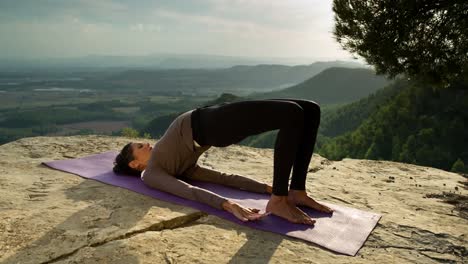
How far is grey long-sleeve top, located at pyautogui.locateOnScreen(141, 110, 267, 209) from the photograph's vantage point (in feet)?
11.9

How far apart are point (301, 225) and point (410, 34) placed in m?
3.74

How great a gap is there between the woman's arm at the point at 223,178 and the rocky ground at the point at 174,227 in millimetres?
705

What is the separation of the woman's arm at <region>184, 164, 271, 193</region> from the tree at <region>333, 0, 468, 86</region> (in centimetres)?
301

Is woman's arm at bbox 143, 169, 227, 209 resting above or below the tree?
below

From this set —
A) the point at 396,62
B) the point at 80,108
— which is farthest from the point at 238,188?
the point at 80,108

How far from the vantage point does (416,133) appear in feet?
108

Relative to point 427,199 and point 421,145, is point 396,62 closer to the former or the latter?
point 427,199

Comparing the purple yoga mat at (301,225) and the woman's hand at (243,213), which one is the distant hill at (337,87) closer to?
the purple yoga mat at (301,225)

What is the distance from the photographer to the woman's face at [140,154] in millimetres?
4234

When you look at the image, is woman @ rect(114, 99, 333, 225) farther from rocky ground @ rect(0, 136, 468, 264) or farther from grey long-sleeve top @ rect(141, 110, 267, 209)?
rocky ground @ rect(0, 136, 468, 264)

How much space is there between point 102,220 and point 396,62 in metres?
4.68

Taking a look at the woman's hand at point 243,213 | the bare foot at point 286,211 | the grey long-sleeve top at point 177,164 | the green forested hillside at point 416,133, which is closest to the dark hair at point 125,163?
the grey long-sleeve top at point 177,164

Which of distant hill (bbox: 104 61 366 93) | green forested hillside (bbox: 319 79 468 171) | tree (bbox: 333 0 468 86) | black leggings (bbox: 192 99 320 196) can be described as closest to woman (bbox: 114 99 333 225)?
black leggings (bbox: 192 99 320 196)

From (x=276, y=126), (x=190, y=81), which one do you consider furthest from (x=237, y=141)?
(x=190, y=81)
